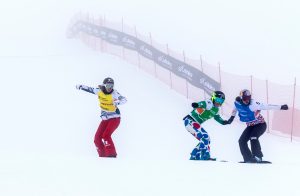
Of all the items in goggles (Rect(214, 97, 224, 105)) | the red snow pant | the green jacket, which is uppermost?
goggles (Rect(214, 97, 224, 105))

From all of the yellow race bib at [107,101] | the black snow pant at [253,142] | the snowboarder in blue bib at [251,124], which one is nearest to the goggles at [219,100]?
the snowboarder in blue bib at [251,124]

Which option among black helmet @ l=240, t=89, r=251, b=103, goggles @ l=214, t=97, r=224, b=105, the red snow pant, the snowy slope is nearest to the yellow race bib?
the red snow pant

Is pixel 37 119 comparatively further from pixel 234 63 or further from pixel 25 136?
pixel 234 63

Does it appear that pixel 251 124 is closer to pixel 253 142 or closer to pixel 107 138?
pixel 253 142

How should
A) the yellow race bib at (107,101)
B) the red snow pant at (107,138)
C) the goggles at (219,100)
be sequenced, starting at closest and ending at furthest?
the goggles at (219,100)
the yellow race bib at (107,101)
the red snow pant at (107,138)

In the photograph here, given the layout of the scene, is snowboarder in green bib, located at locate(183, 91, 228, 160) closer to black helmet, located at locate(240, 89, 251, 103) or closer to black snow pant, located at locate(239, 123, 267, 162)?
black helmet, located at locate(240, 89, 251, 103)

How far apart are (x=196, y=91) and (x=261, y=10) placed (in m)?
37.6

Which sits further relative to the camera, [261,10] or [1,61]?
[261,10]

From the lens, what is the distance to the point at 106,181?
7.98 metres

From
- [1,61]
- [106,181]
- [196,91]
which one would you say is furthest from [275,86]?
[1,61]

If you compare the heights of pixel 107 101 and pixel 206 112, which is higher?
pixel 107 101

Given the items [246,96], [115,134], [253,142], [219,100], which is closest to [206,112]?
[219,100]

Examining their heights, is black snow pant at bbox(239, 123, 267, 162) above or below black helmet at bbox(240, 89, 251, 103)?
below

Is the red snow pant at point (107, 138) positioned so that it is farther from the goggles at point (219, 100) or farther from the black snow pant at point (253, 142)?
the black snow pant at point (253, 142)
